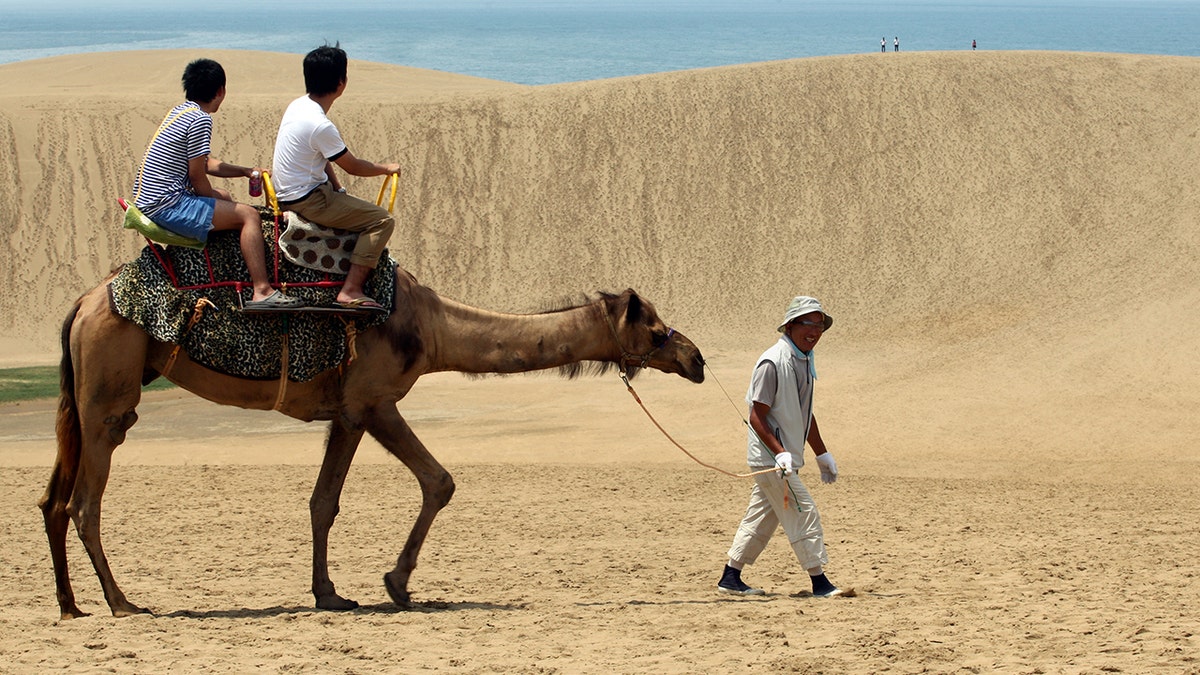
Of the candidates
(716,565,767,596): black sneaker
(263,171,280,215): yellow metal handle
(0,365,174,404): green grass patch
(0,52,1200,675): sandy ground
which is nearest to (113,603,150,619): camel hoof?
(0,52,1200,675): sandy ground

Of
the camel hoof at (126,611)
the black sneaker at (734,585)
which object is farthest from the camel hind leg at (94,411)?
the black sneaker at (734,585)

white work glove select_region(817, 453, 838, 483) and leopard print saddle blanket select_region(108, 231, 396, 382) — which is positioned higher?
leopard print saddle blanket select_region(108, 231, 396, 382)

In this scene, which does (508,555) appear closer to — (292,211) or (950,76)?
(292,211)

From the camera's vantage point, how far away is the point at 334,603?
8852mm

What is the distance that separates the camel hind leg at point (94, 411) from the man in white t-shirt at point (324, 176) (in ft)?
3.97

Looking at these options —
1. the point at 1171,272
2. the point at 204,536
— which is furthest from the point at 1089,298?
the point at 204,536

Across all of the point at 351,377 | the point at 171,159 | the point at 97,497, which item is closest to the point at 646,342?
the point at 351,377

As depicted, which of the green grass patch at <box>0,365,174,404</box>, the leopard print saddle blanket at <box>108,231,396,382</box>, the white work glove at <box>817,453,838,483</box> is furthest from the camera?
the green grass patch at <box>0,365,174,404</box>

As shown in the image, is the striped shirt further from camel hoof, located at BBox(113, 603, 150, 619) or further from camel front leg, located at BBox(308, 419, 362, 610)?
camel hoof, located at BBox(113, 603, 150, 619)

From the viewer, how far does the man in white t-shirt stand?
27.8ft

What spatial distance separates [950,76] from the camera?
31875mm

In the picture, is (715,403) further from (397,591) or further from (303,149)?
(303,149)

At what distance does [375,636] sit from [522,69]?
4258 inches

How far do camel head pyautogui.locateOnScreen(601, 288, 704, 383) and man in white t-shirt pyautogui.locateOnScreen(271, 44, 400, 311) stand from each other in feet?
4.98
